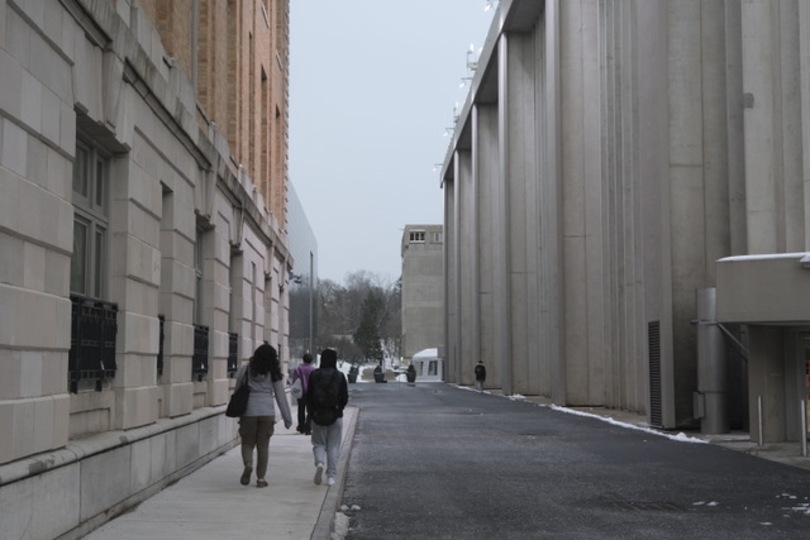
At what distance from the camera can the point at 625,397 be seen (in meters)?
33.2

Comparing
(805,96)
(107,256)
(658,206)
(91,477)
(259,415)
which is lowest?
(91,477)

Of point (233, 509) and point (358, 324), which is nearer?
point (233, 509)

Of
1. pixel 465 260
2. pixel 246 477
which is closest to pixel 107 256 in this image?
pixel 246 477

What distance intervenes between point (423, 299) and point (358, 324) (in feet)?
204

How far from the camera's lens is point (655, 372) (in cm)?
2484

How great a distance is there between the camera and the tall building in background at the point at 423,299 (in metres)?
122

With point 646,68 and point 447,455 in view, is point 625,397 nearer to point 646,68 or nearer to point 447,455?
point 646,68

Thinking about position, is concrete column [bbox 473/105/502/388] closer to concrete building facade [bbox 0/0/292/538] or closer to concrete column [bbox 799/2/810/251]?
concrete column [bbox 799/2/810/251]

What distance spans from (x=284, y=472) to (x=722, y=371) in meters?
11.5

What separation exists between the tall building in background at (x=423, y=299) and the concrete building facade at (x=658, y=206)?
70.9 meters

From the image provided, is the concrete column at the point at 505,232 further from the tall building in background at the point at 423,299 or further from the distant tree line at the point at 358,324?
the distant tree line at the point at 358,324

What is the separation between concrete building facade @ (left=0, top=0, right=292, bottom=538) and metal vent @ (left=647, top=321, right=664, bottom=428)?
10104 mm

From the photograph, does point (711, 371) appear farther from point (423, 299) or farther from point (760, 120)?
point (423, 299)

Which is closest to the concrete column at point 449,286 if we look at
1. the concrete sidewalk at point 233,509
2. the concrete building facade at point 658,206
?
the concrete building facade at point 658,206
